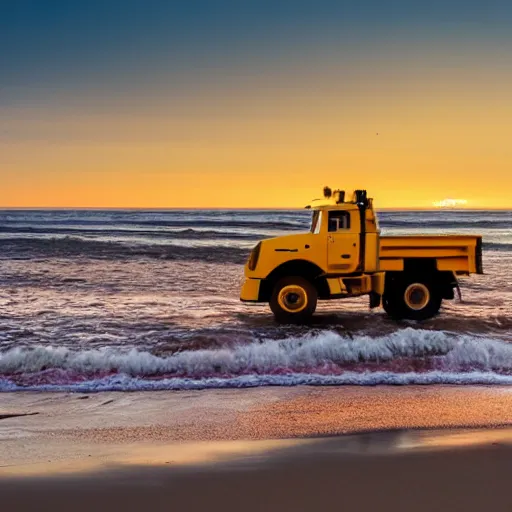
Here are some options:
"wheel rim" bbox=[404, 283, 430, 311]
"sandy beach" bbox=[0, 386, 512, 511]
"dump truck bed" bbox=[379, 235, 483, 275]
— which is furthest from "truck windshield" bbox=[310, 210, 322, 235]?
"sandy beach" bbox=[0, 386, 512, 511]

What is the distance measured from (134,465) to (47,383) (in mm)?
3572

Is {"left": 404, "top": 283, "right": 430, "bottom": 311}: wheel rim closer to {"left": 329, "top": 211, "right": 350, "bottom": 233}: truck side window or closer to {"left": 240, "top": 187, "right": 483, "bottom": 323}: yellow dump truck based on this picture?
{"left": 240, "top": 187, "right": 483, "bottom": 323}: yellow dump truck

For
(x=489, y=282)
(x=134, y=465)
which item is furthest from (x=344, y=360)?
(x=489, y=282)

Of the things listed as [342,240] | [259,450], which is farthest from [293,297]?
[259,450]

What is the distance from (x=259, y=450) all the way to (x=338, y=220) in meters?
7.28

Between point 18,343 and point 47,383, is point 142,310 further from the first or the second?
point 47,383

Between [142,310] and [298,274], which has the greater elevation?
[298,274]

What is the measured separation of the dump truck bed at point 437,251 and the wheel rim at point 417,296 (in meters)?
0.50

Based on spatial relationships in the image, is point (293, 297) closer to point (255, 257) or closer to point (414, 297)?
point (255, 257)

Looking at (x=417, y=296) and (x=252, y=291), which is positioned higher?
(x=252, y=291)

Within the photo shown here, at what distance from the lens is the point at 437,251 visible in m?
12.7

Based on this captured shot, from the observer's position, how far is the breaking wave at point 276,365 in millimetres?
8227

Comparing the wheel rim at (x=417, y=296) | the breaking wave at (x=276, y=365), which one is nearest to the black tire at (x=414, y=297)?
the wheel rim at (x=417, y=296)

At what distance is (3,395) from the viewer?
764 centimetres
